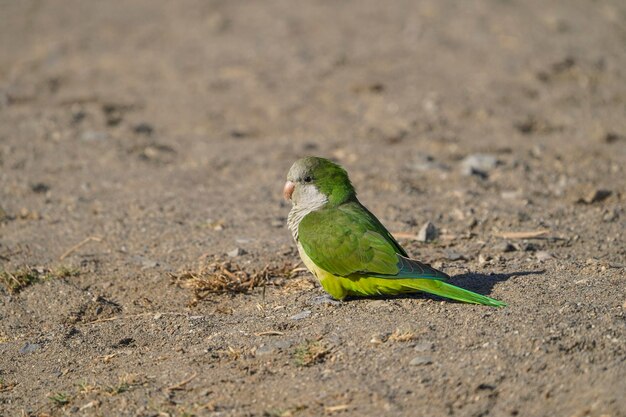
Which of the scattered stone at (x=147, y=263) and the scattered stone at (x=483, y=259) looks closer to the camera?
the scattered stone at (x=483, y=259)

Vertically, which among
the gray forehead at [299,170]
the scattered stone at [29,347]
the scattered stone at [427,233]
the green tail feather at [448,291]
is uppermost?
the gray forehead at [299,170]

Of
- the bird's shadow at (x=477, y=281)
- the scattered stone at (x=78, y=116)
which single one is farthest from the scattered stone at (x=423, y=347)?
the scattered stone at (x=78, y=116)

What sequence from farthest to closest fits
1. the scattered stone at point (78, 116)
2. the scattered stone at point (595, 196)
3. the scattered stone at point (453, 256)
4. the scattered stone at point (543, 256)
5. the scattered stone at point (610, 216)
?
the scattered stone at point (78, 116), the scattered stone at point (595, 196), the scattered stone at point (610, 216), the scattered stone at point (453, 256), the scattered stone at point (543, 256)

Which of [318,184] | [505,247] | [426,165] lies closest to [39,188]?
[318,184]

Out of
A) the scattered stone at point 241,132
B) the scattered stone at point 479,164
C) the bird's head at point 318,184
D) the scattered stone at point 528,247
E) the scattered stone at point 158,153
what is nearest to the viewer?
the bird's head at point 318,184

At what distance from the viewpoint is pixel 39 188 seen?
26.2 feet

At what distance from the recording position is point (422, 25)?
500 inches

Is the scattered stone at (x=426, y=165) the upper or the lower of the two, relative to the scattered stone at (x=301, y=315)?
lower

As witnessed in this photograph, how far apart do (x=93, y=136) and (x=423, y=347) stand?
6.00m

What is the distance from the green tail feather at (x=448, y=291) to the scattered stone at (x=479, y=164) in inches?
138

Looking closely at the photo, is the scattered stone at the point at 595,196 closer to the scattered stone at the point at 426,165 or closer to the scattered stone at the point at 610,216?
the scattered stone at the point at 610,216

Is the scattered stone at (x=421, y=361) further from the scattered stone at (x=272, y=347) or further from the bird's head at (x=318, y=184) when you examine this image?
the bird's head at (x=318, y=184)

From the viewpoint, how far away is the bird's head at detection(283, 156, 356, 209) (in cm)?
550

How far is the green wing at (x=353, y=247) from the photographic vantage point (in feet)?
16.3
